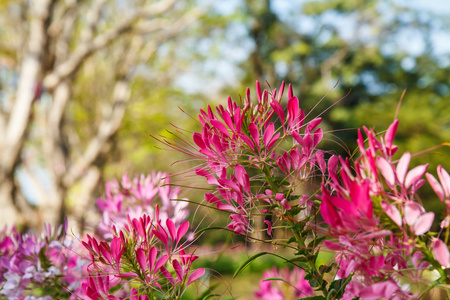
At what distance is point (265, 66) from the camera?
1558 cm

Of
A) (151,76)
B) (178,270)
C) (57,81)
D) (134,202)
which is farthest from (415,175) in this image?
(151,76)

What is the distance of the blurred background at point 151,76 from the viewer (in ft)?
20.8

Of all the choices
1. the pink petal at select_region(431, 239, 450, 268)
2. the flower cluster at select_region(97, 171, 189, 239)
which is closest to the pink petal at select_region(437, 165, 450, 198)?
the pink petal at select_region(431, 239, 450, 268)

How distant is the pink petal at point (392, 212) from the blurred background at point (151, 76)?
105 cm

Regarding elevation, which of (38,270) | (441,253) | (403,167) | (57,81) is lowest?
(38,270)

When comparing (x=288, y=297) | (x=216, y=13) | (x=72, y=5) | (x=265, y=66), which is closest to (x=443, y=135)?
(x=265, y=66)

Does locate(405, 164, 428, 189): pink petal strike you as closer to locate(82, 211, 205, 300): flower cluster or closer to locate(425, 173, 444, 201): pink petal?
locate(425, 173, 444, 201): pink petal

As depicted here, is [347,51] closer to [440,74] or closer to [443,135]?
[440,74]

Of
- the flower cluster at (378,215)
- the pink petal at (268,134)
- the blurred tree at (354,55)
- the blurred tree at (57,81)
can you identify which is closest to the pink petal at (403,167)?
the flower cluster at (378,215)

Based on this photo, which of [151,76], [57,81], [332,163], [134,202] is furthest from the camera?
[151,76]

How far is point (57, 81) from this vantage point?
6340 millimetres

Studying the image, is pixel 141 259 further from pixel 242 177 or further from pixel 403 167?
pixel 403 167

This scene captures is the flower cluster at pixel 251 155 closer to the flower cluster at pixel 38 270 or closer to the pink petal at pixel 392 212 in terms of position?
the pink petal at pixel 392 212

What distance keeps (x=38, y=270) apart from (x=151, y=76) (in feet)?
37.8
